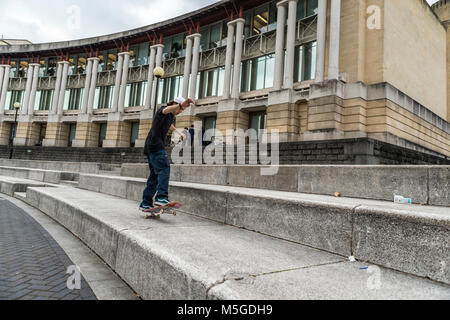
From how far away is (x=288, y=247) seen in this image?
284cm

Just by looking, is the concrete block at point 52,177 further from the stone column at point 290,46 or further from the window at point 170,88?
the window at point 170,88

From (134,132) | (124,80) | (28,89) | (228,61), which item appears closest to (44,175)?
(228,61)

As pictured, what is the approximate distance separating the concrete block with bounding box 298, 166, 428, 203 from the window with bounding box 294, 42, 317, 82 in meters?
16.9

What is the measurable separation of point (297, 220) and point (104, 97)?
36.6 m

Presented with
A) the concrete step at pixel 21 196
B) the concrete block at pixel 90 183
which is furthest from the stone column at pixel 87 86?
the concrete block at pixel 90 183

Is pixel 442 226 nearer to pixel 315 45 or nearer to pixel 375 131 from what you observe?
pixel 375 131

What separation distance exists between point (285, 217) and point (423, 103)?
84.1 ft

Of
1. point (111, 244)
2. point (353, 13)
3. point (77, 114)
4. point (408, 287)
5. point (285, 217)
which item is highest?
point (353, 13)

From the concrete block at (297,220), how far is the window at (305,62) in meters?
19.0

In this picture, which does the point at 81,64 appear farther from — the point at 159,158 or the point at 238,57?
the point at 159,158

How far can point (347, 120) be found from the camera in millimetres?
18062

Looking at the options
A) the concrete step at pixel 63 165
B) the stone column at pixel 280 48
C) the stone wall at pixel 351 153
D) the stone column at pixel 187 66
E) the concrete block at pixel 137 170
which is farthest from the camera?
the stone column at pixel 187 66

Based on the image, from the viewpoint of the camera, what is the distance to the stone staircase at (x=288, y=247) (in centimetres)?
181

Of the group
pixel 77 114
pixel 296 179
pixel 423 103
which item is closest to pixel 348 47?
pixel 423 103
